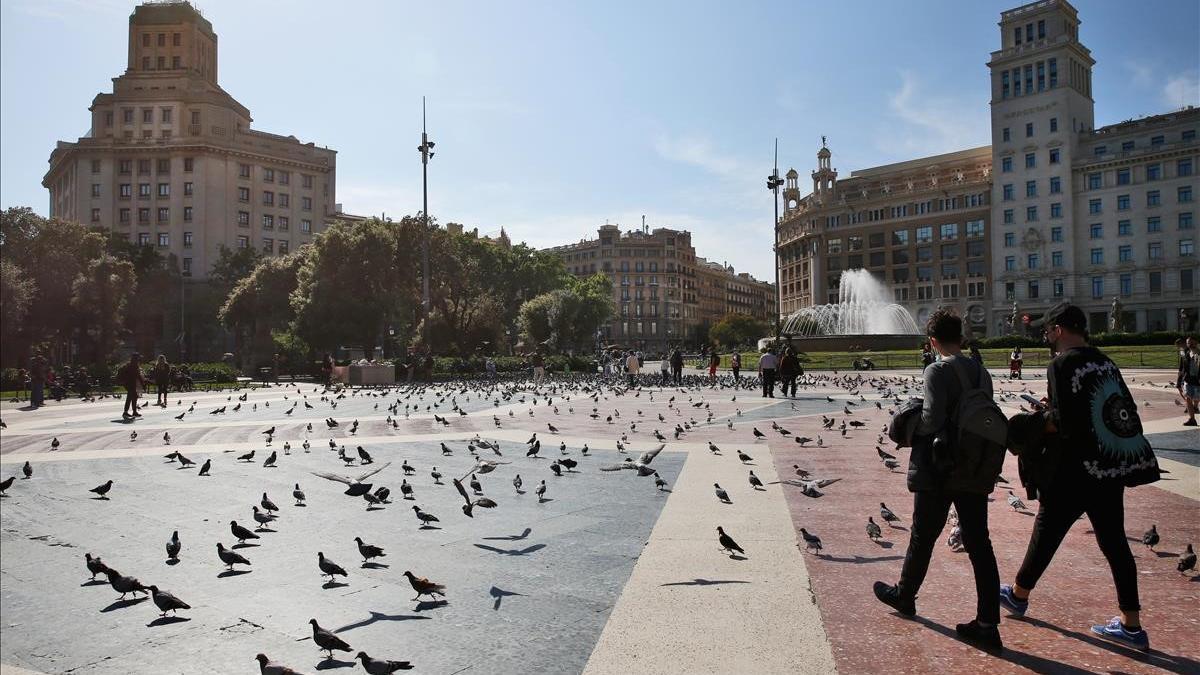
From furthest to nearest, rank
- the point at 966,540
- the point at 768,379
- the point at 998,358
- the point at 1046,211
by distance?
the point at 1046,211, the point at 998,358, the point at 768,379, the point at 966,540

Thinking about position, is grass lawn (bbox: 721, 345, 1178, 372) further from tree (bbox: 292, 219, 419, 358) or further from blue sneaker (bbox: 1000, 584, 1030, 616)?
blue sneaker (bbox: 1000, 584, 1030, 616)

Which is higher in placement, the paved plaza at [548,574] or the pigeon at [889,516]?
the pigeon at [889,516]

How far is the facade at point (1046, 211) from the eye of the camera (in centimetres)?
7988

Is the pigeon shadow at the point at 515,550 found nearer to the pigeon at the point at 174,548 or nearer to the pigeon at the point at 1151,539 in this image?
the pigeon at the point at 174,548

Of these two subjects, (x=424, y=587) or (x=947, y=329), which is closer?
(x=947, y=329)

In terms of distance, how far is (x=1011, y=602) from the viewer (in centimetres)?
452

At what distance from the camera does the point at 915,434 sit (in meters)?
4.23

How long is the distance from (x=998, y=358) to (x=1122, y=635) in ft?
148

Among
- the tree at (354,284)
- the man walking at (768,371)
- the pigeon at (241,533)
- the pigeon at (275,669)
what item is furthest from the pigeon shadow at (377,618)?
the tree at (354,284)

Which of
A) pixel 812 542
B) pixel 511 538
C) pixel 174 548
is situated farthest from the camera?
pixel 511 538

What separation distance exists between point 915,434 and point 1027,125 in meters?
100

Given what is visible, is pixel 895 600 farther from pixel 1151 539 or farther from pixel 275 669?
pixel 275 669

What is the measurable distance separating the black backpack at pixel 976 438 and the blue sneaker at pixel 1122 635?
1018 mm

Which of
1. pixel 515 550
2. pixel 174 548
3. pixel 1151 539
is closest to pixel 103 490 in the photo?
pixel 174 548
